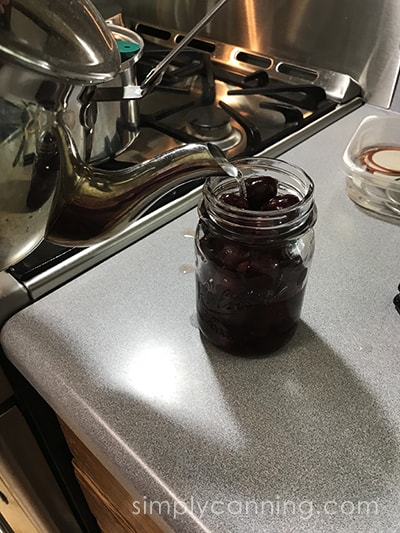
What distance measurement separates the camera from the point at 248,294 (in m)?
0.44

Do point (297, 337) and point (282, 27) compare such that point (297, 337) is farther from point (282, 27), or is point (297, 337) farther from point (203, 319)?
point (282, 27)

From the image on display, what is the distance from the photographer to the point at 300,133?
752mm

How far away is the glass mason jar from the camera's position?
42 cm

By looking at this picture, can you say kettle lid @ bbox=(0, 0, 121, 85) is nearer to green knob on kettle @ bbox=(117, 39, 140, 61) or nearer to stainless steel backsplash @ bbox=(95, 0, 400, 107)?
green knob on kettle @ bbox=(117, 39, 140, 61)

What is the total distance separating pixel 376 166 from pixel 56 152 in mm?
462

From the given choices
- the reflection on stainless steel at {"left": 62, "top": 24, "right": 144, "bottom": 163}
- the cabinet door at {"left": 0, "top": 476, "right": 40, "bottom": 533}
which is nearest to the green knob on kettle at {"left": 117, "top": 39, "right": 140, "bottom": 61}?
the reflection on stainless steel at {"left": 62, "top": 24, "right": 144, "bottom": 163}

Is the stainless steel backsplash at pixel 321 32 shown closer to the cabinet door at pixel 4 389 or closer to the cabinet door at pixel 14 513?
the cabinet door at pixel 4 389

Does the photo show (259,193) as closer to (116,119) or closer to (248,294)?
(248,294)

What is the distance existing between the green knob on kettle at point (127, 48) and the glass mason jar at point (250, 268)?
287 mm

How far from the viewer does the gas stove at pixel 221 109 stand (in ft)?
2.06

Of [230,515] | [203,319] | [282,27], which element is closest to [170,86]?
[282,27]

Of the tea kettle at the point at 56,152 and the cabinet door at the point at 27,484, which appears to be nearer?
the tea kettle at the point at 56,152

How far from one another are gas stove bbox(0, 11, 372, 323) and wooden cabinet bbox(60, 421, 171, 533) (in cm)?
20

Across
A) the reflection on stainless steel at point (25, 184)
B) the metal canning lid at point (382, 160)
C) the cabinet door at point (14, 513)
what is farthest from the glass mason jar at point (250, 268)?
the cabinet door at point (14, 513)
